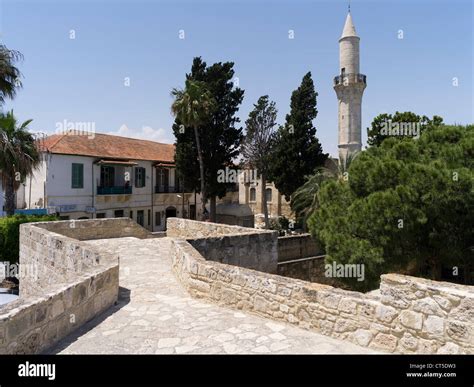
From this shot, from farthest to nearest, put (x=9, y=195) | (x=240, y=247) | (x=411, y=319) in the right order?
(x=9, y=195)
(x=240, y=247)
(x=411, y=319)

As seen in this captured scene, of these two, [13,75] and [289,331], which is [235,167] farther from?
[289,331]

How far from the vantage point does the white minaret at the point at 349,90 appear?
30984 mm

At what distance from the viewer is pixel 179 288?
782cm

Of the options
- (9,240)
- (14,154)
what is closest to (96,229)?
(9,240)

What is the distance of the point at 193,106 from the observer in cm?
2734

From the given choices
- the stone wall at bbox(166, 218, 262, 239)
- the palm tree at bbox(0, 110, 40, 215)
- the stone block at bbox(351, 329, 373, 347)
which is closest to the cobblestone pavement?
the stone block at bbox(351, 329, 373, 347)

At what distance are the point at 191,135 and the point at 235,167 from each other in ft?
15.9

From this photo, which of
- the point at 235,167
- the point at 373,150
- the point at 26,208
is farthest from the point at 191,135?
the point at 373,150

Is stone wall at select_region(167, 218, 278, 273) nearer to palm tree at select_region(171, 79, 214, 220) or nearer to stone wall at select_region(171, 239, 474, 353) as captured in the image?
stone wall at select_region(171, 239, 474, 353)

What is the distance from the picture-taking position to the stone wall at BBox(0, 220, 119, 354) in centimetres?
418

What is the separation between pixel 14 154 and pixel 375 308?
17755 millimetres

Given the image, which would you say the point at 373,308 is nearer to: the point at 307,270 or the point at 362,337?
the point at 362,337
